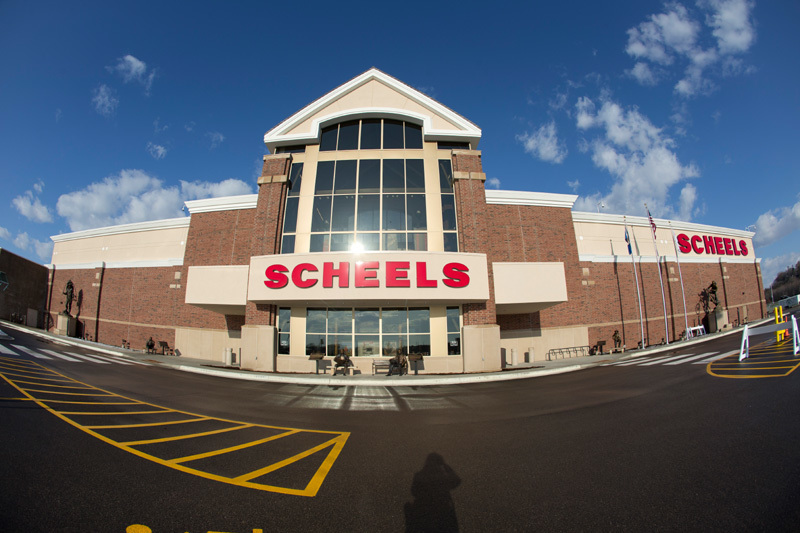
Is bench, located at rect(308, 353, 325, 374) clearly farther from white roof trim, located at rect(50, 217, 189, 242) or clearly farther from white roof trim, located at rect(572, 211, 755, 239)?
white roof trim, located at rect(572, 211, 755, 239)

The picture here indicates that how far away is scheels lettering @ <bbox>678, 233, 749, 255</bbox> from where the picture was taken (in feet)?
94.4

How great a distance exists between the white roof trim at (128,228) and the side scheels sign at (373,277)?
17.0 meters

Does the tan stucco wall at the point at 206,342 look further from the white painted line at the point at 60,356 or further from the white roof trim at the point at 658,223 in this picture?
the white roof trim at the point at 658,223

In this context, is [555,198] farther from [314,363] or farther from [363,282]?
[314,363]

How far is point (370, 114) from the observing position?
60.2 ft

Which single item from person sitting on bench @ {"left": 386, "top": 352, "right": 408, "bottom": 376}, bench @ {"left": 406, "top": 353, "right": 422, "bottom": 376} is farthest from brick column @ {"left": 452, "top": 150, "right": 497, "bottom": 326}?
person sitting on bench @ {"left": 386, "top": 352, "right": 408, "bottom": 376}

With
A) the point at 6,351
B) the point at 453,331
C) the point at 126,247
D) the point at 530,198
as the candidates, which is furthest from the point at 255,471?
the point at 126,247

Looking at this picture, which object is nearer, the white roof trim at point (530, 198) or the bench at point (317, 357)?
the bench at point (317, 357)

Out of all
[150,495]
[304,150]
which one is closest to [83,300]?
[304,150]

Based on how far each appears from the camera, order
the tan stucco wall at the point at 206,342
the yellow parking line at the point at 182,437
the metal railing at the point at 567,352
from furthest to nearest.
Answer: the metal railing at the point at 567,352 < the tan stucco wall at the point at 206,342 < the yellow parking line at the point at 182,437

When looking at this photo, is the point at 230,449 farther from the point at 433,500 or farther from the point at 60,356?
the point at 60,356

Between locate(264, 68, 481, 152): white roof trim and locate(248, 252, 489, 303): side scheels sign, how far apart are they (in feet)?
27.1

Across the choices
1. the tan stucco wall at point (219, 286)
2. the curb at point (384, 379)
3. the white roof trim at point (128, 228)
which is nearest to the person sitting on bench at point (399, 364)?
the curb at point (384, 379)

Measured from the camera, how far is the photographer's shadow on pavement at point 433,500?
10.2ft
